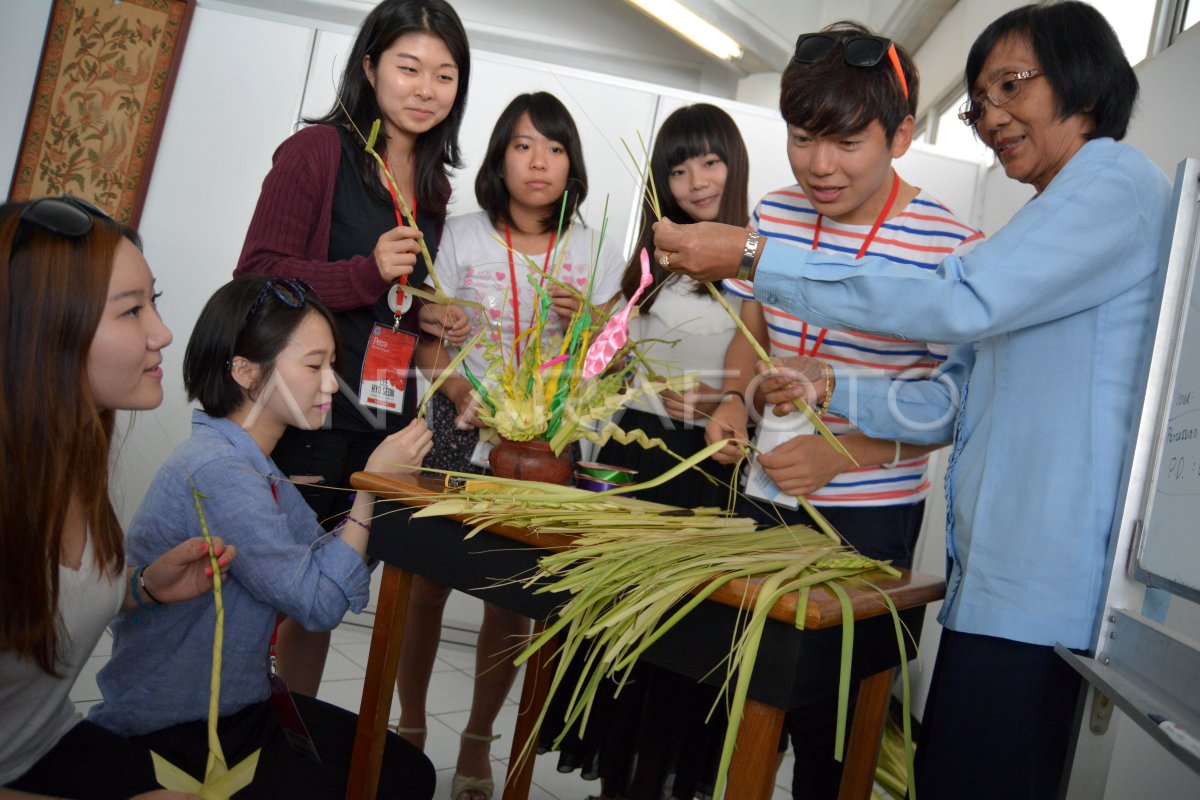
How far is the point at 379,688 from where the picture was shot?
1.46m

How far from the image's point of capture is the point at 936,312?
1.19 metres

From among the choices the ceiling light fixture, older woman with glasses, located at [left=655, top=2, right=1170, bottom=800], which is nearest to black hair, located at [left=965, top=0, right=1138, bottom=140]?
older woman with glasses, located at [left=655, top=2, right=1170, bottom=800]

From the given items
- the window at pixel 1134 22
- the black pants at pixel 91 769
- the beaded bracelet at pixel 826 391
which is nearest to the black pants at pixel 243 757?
the black pants at pixel 91 769

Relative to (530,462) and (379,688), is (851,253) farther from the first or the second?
(379,688)

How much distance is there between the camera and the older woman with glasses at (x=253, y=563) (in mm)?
1390

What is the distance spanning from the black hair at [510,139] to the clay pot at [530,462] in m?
0.93

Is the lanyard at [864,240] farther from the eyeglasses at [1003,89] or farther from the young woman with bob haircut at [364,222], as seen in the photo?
the young woman with bob haircut at [364,222]

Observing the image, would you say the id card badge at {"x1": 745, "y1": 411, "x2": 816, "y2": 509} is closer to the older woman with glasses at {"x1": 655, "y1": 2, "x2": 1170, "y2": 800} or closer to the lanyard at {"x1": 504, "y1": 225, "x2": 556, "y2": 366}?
the older woman with glasses at {"x1": 655, "y1": 2, "x2": 1170, "y2": 800}

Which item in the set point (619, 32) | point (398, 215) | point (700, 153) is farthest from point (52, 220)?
point (619, 32)

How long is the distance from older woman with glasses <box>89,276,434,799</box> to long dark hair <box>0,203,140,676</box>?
0.27 metres

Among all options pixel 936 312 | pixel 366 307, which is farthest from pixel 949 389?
pixel 366 307

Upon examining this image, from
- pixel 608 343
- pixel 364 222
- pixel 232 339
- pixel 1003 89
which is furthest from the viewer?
pixel 364 222

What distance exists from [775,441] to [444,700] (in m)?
1.88

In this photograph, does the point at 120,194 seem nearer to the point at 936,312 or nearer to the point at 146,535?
the point at 146,535
